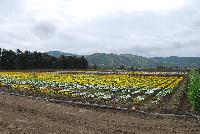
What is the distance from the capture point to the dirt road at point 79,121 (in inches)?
774

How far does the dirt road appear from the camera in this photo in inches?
774

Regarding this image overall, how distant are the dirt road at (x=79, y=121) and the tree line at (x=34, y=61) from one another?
93.4 metres

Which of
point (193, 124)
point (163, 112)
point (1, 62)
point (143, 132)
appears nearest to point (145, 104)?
point (163, 112)

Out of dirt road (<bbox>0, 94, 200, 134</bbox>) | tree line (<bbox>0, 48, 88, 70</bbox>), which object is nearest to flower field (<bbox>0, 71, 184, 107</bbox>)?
dirt road (<bbox>0, 94, 200, 134</bbox>)

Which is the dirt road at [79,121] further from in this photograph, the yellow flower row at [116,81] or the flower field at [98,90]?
the yellow flower row at [116,81]

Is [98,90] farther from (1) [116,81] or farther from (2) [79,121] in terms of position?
(2) [79,121]

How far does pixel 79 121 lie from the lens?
867 inches

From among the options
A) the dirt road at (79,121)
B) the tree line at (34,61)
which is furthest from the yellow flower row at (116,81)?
the tree line at (34,61)

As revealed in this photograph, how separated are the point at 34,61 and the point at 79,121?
10466cm

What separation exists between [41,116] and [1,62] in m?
97.8

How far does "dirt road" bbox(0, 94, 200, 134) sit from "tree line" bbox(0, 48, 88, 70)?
9337 cm

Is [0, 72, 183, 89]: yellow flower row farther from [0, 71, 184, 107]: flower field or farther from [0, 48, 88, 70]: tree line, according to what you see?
[0, 48, 88, 70]: tree line

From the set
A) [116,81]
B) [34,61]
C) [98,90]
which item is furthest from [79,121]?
[34,61]

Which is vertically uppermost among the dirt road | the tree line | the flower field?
the tree line
